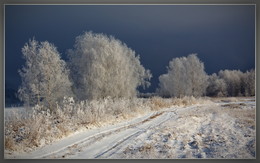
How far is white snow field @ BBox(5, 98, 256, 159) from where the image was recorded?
5.00 metres

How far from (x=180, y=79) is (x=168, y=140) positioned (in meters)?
2.51

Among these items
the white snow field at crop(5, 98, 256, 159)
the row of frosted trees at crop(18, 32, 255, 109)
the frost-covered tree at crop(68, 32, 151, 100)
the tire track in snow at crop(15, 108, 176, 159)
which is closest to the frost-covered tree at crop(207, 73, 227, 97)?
the row of frosted trees at crop(18, 32, 255, 109)

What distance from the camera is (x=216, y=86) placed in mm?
6875

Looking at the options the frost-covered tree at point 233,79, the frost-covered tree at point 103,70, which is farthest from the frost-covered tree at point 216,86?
the frost-covered tree at point 103,70

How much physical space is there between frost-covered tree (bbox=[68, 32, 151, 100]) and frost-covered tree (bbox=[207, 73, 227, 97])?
4.94ft

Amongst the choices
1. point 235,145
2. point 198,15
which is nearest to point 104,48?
point 198,15

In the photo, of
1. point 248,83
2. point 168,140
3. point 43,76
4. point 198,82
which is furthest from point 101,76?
point 248,83

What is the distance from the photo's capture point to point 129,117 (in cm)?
689

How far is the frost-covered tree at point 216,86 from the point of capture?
6.58 m

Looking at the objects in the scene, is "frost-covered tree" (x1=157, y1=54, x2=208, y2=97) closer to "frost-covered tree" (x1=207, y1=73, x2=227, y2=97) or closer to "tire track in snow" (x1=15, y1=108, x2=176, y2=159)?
"frost-covered tree" (x1=207, y1=73, x2=227, y2=97)

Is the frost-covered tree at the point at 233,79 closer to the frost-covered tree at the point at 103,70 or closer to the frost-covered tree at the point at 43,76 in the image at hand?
the frost-covered tree at the point at 103,70

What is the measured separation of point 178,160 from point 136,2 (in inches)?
124

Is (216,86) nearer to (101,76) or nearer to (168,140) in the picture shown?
(168,140)

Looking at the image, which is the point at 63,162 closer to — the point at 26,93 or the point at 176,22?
the point at 26,93
